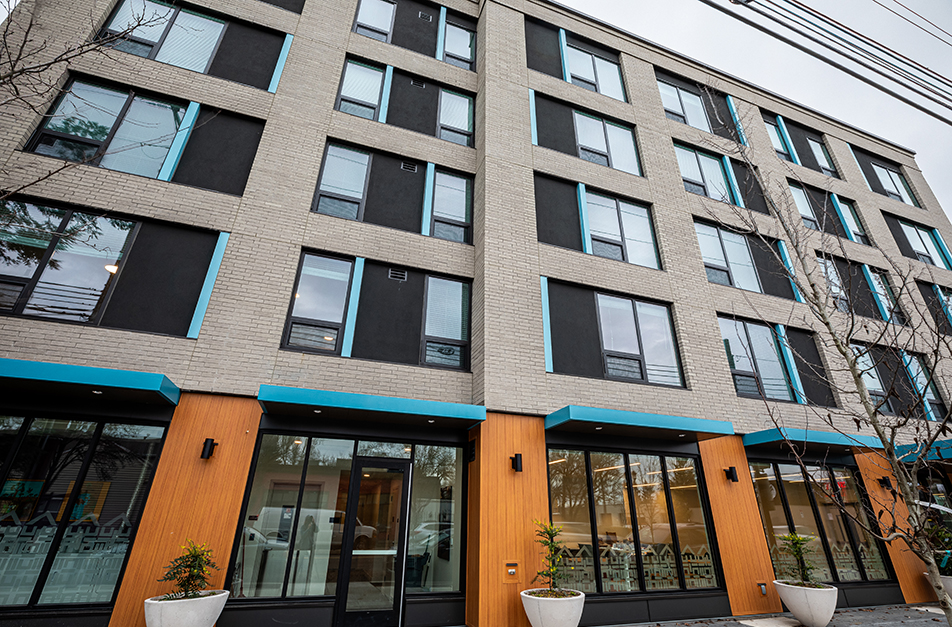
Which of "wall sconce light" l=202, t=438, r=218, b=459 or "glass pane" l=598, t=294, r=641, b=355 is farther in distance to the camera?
"glass pane" l=598, t=294, r=641, b=355

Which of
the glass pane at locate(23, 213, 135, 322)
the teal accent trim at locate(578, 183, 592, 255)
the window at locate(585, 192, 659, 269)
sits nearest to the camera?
the glass pane at locate(23, 213, 135, 322)

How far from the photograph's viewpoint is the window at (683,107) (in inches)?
573

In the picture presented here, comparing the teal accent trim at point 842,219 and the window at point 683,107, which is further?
the teal accent trim at point 842,219

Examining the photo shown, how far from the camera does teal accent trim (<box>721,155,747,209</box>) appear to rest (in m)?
13.9

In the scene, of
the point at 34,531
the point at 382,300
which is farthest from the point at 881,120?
the point at 34,531

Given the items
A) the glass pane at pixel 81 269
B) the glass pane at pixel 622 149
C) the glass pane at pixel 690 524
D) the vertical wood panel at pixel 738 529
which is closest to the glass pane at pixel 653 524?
the glass pane at pixel 690 524

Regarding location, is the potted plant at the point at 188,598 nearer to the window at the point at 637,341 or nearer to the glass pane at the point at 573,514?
the glass pane at the point at 573,514

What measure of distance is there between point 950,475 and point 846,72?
12153 mm

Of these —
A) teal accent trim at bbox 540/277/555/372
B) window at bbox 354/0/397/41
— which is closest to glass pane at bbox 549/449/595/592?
teal accent trim at bbox 540/277/555/372

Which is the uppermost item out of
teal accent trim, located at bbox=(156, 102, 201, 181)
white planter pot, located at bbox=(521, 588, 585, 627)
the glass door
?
teal accent trim, located at bbox=(156, 102, 201, 181)

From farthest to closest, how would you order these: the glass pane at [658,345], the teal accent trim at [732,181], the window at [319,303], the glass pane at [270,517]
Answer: the teal accent trim at [732,181], the glass pane at [658,345], the window at [319,303], the glass pane at [270,517]

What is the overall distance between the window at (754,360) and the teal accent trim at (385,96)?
30.8ft

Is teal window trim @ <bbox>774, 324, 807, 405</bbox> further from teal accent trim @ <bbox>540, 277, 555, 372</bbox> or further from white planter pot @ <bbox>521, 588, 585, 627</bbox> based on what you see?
white planter pot @ <bbox>521, 588, 585, 627</bbox>

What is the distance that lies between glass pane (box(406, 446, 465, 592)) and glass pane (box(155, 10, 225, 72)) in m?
Result: 9.26
